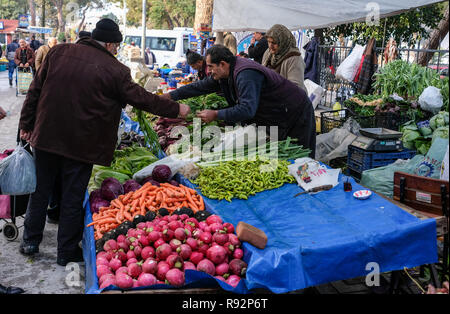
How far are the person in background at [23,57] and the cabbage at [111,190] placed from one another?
44.3ft

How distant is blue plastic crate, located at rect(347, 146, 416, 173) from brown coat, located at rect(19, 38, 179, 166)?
9.08 ft

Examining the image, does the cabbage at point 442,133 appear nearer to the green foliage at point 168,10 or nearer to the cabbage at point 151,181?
the cabbage at point 151,181

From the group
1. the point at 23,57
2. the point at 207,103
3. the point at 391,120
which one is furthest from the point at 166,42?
the point at 391,120

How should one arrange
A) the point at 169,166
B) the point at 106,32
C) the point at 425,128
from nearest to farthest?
1. the point at 106,32
2. the point at 169,166
3. the point at 425,128

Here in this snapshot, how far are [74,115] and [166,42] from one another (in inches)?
980

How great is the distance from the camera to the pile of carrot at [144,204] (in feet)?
13.5

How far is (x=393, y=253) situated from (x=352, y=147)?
252 centimetres

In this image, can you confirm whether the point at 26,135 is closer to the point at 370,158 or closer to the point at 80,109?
the point at 80,109

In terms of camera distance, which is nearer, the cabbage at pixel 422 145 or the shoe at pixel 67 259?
the shoe at pixel 67 259

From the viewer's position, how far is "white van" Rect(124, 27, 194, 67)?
86.5 ft

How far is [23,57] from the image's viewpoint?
1664 cm

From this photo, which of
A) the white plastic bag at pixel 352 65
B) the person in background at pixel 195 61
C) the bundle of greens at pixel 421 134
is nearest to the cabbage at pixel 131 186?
the person in background at pixel 195 61
